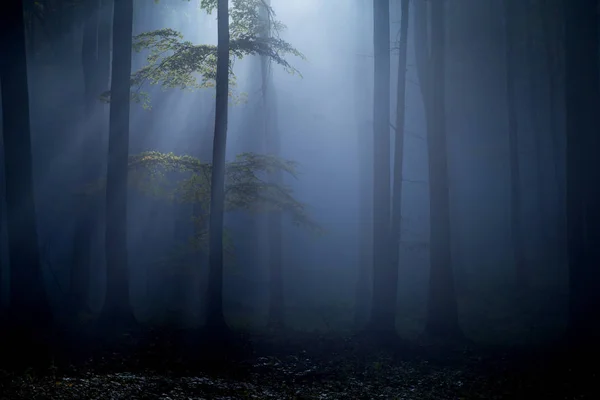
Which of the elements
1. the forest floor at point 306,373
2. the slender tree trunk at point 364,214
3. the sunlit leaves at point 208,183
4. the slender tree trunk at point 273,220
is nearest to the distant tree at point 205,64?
the sunlit leaves at point 208,183

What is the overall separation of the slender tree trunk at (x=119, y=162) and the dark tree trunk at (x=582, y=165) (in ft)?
32.7

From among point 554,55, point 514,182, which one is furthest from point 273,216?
point 554,55

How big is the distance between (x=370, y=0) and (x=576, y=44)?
2019 cm

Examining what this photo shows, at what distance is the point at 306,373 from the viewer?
31.7 feet

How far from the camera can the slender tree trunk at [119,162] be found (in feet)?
38.2

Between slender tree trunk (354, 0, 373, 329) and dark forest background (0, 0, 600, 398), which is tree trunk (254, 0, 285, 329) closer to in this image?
dark forest background (0, 0, 600, 398)

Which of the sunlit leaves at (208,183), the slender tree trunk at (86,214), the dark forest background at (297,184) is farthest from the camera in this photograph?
the slender tree trunk at (86,214)

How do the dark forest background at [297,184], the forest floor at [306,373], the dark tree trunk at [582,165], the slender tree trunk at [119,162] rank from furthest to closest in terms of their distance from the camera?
the slender tree trunk at [119,162]
the dark forest background at [297,184]
the dark tree trunk at [582,165]
the forest floor at [306,373]

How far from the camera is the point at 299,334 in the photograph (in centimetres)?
1259

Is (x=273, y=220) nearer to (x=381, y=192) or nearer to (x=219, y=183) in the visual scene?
(x=219, y=183)

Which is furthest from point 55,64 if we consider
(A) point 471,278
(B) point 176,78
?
(A) point 471,278

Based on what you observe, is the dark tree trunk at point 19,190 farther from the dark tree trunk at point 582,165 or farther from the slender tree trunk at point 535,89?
the slender tree trunk at point 535,89

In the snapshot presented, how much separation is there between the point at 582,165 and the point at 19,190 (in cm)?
1194

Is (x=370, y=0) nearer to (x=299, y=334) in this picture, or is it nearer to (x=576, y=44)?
(x=576, y=44)
